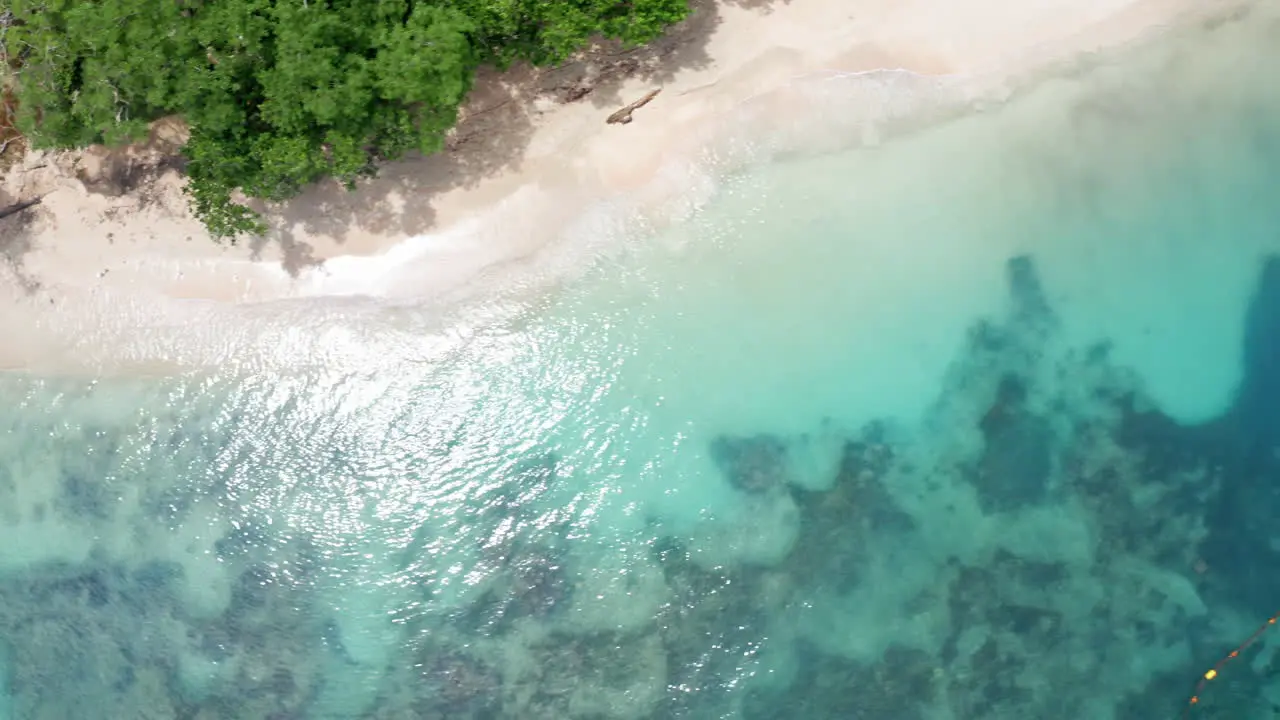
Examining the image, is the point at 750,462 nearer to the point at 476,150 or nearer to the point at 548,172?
the point at 548,172

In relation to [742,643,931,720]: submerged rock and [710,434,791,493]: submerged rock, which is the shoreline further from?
[742,643,931,720]: submerged rock

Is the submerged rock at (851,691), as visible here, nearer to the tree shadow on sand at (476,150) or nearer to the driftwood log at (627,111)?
the driftwood log at (627,111)

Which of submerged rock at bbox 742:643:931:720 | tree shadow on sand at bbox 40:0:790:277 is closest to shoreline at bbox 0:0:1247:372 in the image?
tree shadow on sand at bbox 40:0:790:277

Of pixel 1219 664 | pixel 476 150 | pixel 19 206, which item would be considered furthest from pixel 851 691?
pixel 19 206

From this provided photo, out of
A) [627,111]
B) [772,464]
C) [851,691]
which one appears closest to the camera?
[851,691]

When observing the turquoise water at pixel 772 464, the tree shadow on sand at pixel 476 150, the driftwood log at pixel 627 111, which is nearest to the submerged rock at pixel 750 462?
the turquoise water at pixel 772 464
